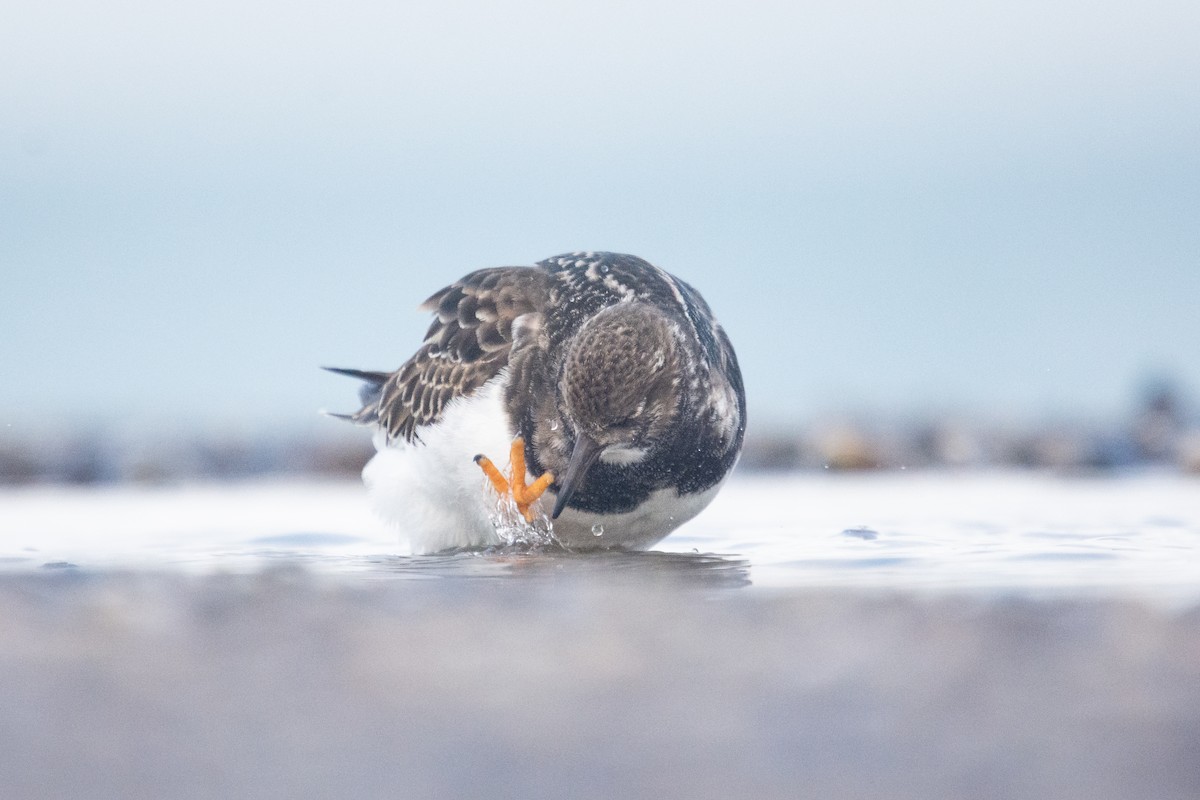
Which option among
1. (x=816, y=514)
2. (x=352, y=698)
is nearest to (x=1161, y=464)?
(x=816, y=514)

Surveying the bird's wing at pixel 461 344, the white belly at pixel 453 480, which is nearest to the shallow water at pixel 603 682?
the white belly at pixel 453 480

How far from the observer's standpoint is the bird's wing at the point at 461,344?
16.7 ft

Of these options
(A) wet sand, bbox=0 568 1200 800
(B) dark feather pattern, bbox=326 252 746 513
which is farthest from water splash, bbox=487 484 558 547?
(A) wet sand, bbox=0 568 1200 800

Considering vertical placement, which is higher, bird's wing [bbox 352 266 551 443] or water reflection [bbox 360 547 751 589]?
bird's wing [bbox 352 266 551 443]

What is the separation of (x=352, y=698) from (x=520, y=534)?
2.38 meters

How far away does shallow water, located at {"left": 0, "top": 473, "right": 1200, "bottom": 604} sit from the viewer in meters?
3.76

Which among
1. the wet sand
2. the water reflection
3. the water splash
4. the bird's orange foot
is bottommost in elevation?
the wet sand

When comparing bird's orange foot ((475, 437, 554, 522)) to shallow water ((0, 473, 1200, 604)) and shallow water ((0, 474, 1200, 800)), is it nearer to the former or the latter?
shallow water ((0, 473, 1200, 604))

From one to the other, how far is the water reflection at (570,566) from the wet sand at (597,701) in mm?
737

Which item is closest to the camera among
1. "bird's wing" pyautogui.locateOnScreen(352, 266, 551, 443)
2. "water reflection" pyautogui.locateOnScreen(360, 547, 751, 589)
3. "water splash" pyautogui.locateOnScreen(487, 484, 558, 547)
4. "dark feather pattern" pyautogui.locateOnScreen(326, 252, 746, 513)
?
"water reflection" pyautogui.locateOnScreen(360, 547, 751, 589)

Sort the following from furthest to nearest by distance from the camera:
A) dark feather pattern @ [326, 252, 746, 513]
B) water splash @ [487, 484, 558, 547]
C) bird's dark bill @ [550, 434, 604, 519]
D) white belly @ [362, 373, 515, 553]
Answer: white belly @ [362, 373, 515, 553]
water splash @ [487, 484, 558, 547]
dark feather pattern @ [326, 252, 746, 513]
bird's dark bill @ [550, 434, 604, 519]

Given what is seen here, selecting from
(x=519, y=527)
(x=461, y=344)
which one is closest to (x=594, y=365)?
(x=519, y=527)

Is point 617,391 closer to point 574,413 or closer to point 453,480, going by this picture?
point 574,413

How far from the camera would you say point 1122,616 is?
2.70 metres
